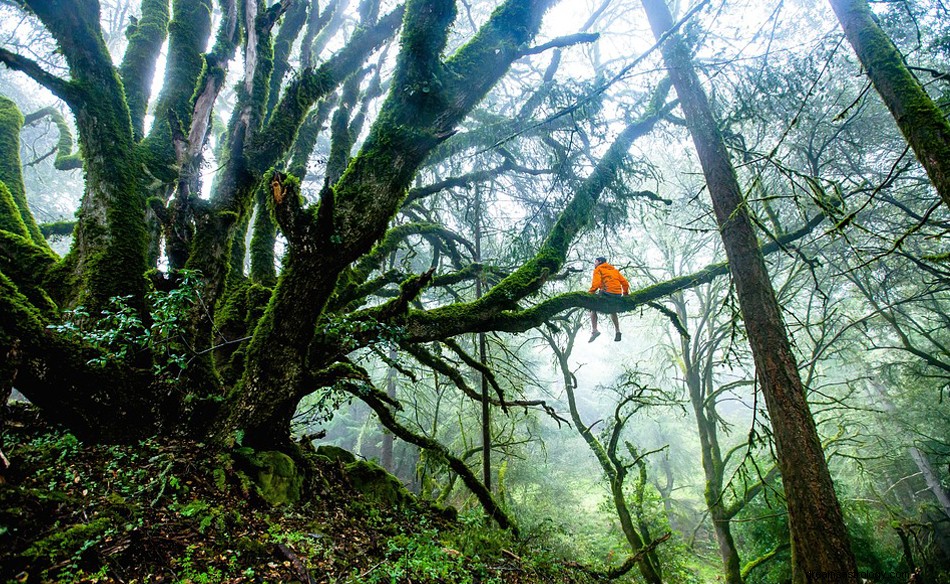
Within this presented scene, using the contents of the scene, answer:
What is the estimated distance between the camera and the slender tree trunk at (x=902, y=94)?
7.01 ft

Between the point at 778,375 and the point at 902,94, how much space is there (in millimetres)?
1995

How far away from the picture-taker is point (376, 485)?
4.68 m

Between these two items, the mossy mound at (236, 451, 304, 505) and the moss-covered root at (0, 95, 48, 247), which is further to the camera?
the moss-covered root at (0, 95, 48, 247)

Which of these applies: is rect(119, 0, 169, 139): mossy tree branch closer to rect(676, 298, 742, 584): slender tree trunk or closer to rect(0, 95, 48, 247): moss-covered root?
rect(0, 95, 48, 247): moss-covered root

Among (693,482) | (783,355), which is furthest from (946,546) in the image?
(783,355)

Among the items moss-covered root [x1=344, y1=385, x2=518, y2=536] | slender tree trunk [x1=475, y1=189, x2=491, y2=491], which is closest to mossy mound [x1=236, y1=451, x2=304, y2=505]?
moss-covered root [x1=344, y1=385, x2=518, y2=536]

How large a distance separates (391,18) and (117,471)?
5.55 metres

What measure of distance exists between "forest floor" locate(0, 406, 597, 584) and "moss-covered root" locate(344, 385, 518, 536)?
0.83m

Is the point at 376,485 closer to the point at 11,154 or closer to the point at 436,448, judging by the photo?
the point at 436,448

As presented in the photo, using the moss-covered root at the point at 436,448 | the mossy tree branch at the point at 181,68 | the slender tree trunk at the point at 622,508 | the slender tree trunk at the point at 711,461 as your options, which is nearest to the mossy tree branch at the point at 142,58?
the mossy tree branch at the point at 181,68

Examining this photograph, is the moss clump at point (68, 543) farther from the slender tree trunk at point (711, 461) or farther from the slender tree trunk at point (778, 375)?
the slender tree trunk at point (711, 461)

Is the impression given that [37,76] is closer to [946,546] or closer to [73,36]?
[73,36]

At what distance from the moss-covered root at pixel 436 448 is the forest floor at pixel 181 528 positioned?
83 cm

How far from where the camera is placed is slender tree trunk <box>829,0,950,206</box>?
2.14 meters
